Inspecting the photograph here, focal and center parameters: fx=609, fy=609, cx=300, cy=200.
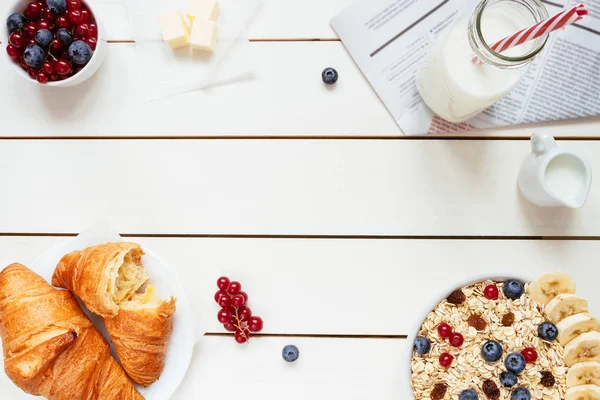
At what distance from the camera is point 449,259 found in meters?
1.10

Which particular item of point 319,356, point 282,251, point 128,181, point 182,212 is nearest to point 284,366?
point 319,356

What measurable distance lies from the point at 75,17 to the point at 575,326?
3.12 feet

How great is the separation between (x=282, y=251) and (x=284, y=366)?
0.21 m

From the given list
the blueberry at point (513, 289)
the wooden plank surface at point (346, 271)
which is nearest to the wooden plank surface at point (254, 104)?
the wooden plank surface at point (346, 271)

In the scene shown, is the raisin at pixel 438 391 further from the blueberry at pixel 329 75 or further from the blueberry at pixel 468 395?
the blueberry at pixel 329 75

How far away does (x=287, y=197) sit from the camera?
3.65 ft

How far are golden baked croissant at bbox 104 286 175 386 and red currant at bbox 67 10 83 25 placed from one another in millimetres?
482

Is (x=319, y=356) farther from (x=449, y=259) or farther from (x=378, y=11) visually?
(x=378, y=11)

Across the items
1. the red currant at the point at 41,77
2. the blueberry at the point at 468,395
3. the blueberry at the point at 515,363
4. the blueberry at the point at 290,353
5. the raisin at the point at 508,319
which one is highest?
the red currant at the point at 41,77

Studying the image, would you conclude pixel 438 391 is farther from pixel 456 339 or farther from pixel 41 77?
pixel 41 77

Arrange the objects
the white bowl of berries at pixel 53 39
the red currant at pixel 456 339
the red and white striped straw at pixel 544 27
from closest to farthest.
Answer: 1. the red and white striped straw at pixel 544 27
2. the red currant at pixel 456 339
3. the white bowl of berries at pixel 53 39

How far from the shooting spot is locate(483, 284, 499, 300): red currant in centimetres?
93

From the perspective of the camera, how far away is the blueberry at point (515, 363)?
3.02ft

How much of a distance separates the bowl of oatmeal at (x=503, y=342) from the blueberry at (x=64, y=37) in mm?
742
